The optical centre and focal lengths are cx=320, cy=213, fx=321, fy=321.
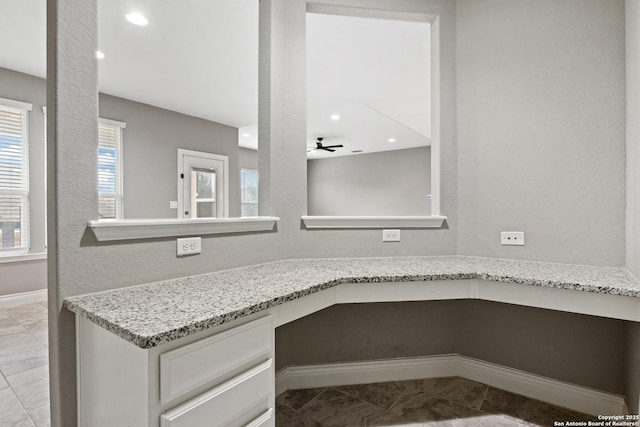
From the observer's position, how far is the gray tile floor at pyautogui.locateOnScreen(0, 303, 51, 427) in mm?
1874

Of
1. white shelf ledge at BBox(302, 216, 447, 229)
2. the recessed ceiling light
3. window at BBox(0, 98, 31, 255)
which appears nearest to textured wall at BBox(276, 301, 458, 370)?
white shelf ledge at BBox(302, 216, 447, 229)

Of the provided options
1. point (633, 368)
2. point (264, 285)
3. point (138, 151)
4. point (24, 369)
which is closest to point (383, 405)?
point (264, 285)

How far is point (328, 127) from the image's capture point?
620 centimetres

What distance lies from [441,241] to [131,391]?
6.44 feet

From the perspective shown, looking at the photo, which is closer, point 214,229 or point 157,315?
point 157,315

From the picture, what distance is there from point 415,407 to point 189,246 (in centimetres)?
163

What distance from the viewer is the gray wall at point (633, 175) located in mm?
1581

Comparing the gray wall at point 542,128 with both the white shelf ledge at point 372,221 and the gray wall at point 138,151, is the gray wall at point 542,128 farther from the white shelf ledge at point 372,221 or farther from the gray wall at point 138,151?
the gray wall at point 138,151

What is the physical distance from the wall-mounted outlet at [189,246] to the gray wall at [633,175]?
2.16 m

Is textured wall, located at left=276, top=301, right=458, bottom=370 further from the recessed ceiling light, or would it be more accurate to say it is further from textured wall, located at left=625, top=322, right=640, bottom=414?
the recessed ceiling light

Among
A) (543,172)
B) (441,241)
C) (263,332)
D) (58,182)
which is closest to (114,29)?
(58,182)

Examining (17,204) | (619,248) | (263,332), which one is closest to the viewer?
(263,332)

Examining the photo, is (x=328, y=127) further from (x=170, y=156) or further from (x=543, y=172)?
(x=543, y=172)

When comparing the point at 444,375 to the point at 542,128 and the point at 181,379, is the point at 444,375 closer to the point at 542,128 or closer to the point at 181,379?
the point at 542,128
